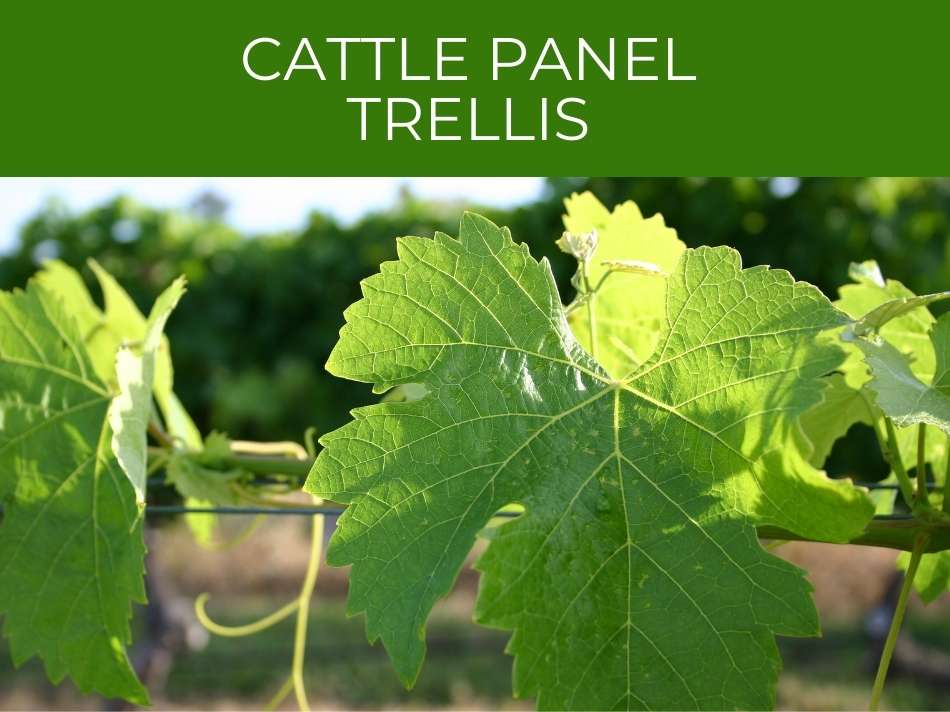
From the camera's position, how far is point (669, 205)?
18.1 feet

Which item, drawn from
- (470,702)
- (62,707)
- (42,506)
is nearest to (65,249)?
(62,707)

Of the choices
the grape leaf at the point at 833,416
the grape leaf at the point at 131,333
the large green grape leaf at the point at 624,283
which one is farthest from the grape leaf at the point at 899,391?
the grape leaf at the point at 131,333

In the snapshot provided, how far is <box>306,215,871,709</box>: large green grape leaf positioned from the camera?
0.83 m

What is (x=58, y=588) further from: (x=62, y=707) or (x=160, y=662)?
(x=62, y=707)

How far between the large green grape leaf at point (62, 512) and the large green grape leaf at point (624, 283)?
48 cm

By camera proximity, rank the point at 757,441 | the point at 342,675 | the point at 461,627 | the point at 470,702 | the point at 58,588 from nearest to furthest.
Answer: the point at 757,441, the point at 58,588, the point at 470,702, the point at 342,675, the point at 461,627

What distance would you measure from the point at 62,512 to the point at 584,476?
0.63 m

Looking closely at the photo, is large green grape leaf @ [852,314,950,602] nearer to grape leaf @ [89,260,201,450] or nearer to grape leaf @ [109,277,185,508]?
grape leaf @ [109,277,185,508]

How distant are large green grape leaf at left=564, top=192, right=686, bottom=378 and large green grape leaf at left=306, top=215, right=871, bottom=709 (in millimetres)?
201

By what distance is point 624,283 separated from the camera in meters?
1.20

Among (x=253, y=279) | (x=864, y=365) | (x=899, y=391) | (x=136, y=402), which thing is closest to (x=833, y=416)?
(x=864, y=365)

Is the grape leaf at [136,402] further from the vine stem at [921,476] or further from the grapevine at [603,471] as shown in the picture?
the vine stem at [921,476]

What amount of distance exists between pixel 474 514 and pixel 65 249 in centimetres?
628

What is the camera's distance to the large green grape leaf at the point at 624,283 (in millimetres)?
1113
